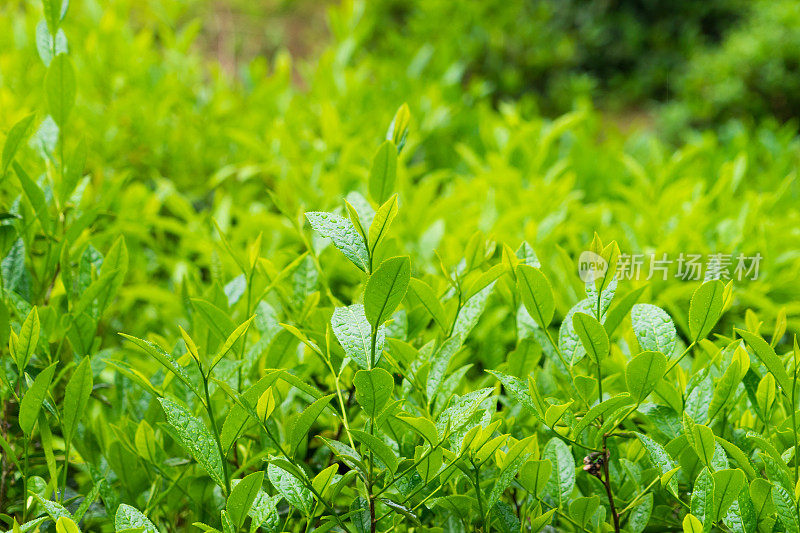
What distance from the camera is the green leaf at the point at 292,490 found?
1.05m

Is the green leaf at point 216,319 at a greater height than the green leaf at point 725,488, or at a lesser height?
greater

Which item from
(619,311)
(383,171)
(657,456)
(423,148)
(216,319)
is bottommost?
(657,456)

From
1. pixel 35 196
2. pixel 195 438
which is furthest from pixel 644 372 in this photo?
pixel 35 196

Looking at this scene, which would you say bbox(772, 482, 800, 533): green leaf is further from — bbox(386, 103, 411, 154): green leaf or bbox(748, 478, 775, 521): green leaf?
bbox(386, 103, 411, 154): green leaf

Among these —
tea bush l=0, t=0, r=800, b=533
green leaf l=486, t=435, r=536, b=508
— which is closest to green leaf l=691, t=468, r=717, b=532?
tea bush l=0, t=0, r=800, b=533

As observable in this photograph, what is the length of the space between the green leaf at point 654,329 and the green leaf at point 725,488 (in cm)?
19

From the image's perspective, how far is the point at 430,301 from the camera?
117 centimetres

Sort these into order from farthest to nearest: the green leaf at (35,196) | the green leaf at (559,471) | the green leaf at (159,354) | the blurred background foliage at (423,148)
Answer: the blurred background foliage at (423,148) → the green leaf at (35,196) → the green leaf at (559,471) → the green leaf at (159,354)

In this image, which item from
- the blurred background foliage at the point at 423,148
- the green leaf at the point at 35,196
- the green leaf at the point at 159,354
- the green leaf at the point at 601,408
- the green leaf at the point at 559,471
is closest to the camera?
the green leaf at the point at 159,354

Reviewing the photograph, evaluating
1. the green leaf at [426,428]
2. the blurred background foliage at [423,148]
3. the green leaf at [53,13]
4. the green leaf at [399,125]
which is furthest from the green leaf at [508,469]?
the green leaf at [53,13]

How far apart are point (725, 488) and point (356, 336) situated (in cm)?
54

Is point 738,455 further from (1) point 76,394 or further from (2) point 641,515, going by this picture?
(1) point 76,394

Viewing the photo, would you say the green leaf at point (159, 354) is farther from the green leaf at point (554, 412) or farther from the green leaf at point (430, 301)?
the green leaf at point (554, 412)

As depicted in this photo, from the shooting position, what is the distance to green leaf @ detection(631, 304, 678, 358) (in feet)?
3.61
